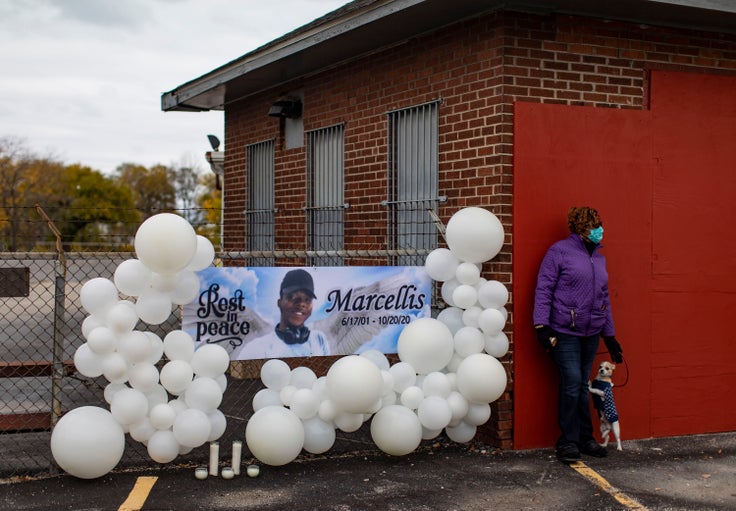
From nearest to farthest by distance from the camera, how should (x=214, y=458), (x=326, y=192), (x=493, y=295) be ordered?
(x=214, y=458)
(x=493, y=295)
(x=326, y=192)

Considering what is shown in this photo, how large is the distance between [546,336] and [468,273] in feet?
2.57

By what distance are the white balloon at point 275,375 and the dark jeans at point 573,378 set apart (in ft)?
6.95

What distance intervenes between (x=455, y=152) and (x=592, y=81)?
1321 millimetres

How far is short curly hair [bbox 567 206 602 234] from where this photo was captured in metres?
6.79

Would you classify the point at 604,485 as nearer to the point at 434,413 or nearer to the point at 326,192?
the point at 434,413

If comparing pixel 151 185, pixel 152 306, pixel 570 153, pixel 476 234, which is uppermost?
pixel 151 185

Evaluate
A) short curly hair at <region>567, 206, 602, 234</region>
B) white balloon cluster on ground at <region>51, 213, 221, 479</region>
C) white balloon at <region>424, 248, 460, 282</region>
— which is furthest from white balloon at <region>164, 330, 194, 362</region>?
short curly hair at <region>567, 206, 602, 234</region>

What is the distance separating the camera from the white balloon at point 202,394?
6066 millimetres

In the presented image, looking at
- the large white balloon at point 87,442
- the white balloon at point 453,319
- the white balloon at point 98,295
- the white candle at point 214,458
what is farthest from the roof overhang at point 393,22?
the large white balloon at point 87,442

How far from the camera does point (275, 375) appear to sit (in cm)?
646

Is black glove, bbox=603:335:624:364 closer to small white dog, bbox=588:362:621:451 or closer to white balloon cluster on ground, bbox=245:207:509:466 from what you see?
small white dog, bbox=588:362:621:451

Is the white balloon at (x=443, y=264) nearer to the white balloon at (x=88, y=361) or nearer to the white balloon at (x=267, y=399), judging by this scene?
the white balloon at (x=267, y=399)

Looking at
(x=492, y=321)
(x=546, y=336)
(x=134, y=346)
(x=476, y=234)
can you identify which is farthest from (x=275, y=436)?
(x=546, y=336)

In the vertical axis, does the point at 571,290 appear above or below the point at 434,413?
above
